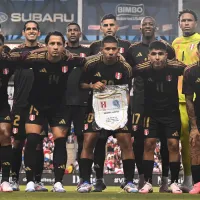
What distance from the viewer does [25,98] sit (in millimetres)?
10047

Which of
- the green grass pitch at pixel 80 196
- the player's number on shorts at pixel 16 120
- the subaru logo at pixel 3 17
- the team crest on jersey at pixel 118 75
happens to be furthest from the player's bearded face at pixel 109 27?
the subaru logo at pixel 3 17

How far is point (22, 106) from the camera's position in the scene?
10.0m

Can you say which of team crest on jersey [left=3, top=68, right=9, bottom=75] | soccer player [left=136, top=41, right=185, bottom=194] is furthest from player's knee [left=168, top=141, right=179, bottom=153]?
team crest on jersey [left=3, top=68, right=9, bottom=75]

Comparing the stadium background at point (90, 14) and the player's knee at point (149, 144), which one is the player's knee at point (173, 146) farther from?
the stadium background at point (90, 14)

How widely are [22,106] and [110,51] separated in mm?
1860

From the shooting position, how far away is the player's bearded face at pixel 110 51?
29.5 feet

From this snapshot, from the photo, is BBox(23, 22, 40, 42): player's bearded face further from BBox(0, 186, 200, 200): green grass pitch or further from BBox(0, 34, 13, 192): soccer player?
BBox(0, 186, 200, 200): green grass pitch

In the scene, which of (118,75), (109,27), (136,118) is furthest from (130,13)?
(118,75)

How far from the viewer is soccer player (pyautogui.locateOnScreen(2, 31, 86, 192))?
8.78 m

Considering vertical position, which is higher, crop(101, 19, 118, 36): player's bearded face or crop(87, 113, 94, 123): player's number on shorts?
crop(101, 19, 118, 36): player's bearded face

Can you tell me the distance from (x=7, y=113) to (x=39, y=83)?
1.99 feet

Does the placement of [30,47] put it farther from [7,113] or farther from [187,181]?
[187,181]

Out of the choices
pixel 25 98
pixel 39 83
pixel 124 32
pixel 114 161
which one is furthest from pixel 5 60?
pixel 124 32

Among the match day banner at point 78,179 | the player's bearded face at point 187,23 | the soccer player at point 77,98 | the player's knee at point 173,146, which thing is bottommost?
the match day banner at point 78,179
